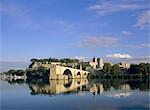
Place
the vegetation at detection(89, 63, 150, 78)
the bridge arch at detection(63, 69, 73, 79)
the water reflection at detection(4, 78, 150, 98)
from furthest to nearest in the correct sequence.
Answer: the bridge arch at detection(63, 69, 73, 79)
the vegetation at detection(89, 63, 150, 78)
the water reflection at detection(4, 78, 150, 98)

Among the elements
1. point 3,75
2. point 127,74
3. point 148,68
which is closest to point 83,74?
point 127,74

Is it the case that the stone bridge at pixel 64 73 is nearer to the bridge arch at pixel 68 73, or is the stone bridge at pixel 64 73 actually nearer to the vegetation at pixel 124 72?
the bridge arch at pixel 68 73

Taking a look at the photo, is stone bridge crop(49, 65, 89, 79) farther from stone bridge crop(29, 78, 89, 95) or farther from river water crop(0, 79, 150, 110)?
river water crop(0, 79, 150, 110)

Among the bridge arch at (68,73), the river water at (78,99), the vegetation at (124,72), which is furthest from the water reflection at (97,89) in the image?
the bridge arch at (68,73)

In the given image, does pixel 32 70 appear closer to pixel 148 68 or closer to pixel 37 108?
pixel 148 68

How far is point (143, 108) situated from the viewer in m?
9.01

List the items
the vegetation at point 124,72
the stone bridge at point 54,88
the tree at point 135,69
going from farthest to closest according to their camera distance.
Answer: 1. the tree at point 135,69
2. the vegetation at point 124,72
3. the stone bridge at point 54,88

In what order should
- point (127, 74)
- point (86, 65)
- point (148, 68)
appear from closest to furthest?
1. point (148, 68)
2. point (127, 74)
3. point (86, 65)

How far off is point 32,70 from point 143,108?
118 feet

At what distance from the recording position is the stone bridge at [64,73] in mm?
37438

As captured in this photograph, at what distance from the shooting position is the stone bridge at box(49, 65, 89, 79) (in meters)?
37.4

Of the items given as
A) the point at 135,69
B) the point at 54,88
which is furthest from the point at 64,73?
the point at 54,88

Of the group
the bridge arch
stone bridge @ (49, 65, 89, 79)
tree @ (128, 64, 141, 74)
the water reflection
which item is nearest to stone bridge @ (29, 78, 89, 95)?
the water reflection

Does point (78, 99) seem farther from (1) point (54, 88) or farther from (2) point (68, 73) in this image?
(2) point (68, 73)
